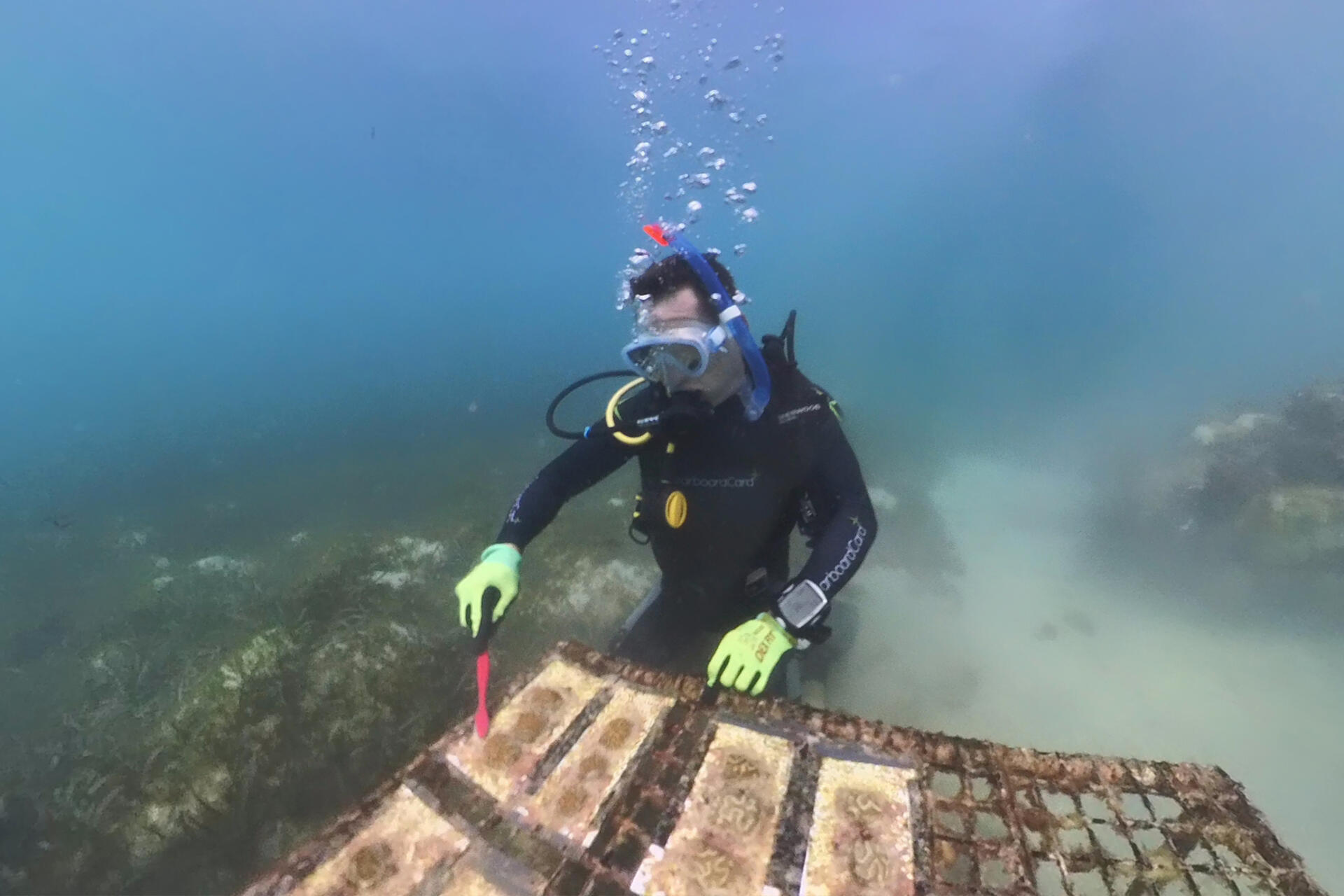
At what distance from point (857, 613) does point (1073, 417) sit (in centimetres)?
1201

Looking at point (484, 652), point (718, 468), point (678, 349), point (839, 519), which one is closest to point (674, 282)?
point (678, 349)

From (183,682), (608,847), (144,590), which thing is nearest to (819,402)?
(608,847)

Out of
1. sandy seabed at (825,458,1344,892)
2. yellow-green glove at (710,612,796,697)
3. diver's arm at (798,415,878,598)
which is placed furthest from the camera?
sandy seabed at (825,458,1344,892)

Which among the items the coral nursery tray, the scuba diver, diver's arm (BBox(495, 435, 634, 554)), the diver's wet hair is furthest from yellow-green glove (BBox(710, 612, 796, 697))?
the diver's wet hair

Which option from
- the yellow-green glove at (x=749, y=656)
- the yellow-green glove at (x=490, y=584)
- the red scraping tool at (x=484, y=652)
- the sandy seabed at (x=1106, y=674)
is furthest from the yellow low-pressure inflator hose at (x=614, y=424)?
the sandy seabed at (x=1106, y=674)

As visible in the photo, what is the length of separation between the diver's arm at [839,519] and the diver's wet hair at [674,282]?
881 mm

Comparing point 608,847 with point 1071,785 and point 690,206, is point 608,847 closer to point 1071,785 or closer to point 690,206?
point 1071,785

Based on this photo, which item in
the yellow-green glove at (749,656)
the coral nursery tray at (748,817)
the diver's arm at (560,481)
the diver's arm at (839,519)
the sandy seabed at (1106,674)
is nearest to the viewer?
the coral nursery tray at (748,817)

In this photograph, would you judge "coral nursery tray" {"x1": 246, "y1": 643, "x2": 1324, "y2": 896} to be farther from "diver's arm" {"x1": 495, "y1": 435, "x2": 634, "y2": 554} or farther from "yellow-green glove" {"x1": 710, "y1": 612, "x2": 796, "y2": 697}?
"diver's arm" {"x1": 495, "y1": 435, "x2": 634, "y2": 554}

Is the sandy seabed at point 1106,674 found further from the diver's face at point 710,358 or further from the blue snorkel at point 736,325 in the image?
the diver's face at point 710,358

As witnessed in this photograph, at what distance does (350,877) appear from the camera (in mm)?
1747

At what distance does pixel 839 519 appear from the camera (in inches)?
119

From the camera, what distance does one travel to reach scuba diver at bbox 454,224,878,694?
9.57 ft

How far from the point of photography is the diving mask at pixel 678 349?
9.58ft
